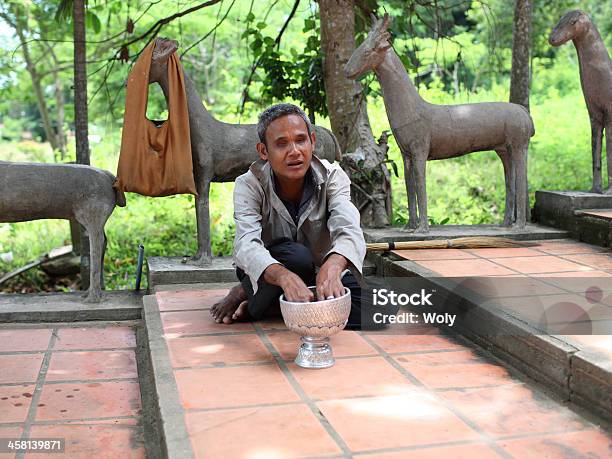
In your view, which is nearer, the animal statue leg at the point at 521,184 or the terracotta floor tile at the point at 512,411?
the terracotta floor tile at the point at 512,411

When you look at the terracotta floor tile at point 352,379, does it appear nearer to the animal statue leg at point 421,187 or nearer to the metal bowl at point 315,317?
the metal bowl at point 315,317

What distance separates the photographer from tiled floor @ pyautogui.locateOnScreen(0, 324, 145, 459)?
2781 mm

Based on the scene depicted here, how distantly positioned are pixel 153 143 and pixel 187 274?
86 centimetres

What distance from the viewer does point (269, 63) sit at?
6.37 meters

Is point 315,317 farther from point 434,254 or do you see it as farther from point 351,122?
point 351,122

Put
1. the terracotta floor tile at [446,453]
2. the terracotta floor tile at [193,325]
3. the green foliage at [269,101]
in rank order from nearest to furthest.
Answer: the terracotta floor tile at [446,453] < the terracotta floor tile at [193,325] < the green foliage at [269,101]

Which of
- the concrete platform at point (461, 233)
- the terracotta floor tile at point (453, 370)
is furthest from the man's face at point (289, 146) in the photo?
the concrete platform at point (461, 233)

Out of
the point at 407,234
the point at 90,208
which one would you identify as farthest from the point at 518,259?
the point at 90,208

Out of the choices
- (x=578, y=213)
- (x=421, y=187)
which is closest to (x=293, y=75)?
(x=421, y=187)

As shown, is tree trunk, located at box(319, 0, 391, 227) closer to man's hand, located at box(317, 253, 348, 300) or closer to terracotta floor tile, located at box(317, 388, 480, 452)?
man's hand, located at box(317, 253, 348, 300)

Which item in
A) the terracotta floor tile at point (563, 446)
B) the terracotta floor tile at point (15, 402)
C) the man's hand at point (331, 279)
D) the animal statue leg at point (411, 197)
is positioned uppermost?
the animal statue leg at point (411, 197)

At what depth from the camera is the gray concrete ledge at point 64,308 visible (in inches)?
168

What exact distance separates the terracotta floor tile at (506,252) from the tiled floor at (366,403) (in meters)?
1.34

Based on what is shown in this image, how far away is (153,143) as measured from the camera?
4332 millimetres
